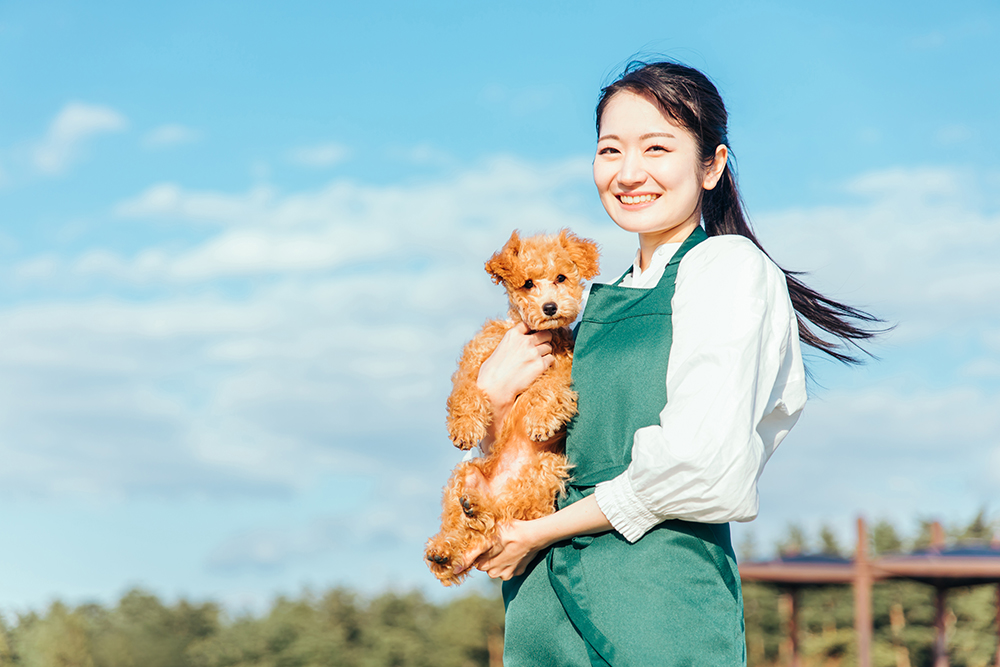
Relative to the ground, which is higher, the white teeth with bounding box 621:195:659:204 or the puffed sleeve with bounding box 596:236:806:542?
the white teeth with bounding box 621:195:659:204

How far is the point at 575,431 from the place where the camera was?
2551mm

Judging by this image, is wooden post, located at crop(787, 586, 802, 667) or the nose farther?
wooden post, located at crop(787, 586, 802, 667)

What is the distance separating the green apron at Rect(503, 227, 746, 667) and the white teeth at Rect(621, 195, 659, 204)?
166 mm

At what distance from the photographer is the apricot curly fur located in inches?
100

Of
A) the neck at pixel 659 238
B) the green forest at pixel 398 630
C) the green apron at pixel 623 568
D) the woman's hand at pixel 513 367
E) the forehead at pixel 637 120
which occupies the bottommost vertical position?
the green forest at pixel 398 630

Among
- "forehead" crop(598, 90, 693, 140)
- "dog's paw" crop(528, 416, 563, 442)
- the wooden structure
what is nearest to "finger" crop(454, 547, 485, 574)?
"dog's paw" crop(528, 416, 563, 442)

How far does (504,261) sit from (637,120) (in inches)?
26.6

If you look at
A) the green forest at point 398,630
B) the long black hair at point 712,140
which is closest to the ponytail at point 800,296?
the long black hair at point 712,140

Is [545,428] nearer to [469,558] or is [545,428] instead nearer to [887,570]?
[469,558]

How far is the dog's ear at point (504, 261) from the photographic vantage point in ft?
9.80

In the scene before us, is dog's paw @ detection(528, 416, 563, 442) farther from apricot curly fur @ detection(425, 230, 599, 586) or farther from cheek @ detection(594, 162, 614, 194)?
cheek @ detection(594, 162, 614, 194)

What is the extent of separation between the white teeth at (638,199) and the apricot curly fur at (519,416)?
0.40m

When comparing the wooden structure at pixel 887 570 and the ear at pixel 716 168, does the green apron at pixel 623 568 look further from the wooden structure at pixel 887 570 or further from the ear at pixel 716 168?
the wooden structure at pixel 887 570

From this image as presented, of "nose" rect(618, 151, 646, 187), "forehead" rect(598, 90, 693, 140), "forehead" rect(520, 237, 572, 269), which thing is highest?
"forehead" rect(598, 90, 693, 140)
